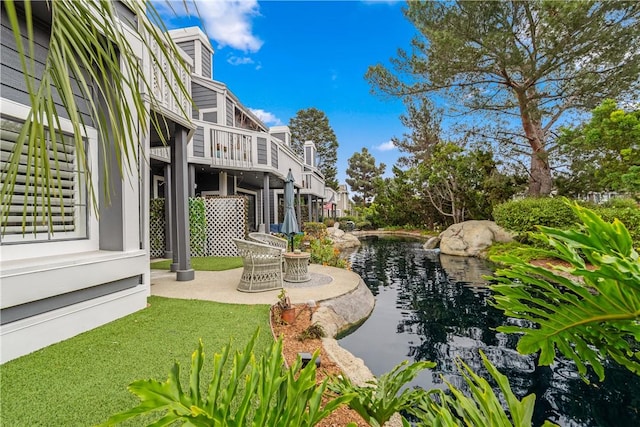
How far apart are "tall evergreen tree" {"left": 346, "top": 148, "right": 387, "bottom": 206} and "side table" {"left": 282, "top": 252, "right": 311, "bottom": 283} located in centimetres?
3235

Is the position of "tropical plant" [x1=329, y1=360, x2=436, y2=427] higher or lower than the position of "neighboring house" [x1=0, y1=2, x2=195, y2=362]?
lower

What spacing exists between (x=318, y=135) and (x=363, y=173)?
729 cm

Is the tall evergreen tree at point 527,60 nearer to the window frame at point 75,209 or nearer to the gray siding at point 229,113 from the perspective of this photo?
the gray siding at point 229,113

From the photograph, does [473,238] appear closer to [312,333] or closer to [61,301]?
[312,333]

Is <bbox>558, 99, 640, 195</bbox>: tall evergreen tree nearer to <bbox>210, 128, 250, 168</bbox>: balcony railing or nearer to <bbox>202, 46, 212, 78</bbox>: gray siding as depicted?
<bbox>210, 128, 250, 168</bbox>: balcony railing

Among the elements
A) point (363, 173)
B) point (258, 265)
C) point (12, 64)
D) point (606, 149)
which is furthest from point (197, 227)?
point (363, 173)

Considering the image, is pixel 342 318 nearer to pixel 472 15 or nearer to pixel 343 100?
pixel 472 15

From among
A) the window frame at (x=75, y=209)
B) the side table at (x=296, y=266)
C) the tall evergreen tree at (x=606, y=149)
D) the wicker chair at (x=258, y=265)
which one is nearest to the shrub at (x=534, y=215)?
the tall evergreen tree at (x=606, y=149)

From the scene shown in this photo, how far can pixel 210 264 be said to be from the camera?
329 inches

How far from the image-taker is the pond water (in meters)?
2.99

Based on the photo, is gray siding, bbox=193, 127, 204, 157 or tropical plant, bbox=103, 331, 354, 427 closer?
tropical plant, bbox=103, 331, 354, 427

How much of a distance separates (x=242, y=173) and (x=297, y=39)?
5455 millimetres

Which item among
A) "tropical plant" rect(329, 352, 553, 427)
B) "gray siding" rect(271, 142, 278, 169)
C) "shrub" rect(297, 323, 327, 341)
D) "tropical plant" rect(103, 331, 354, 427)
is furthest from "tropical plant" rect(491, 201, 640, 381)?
"gray siding" rect(271, 142, 278, 169)

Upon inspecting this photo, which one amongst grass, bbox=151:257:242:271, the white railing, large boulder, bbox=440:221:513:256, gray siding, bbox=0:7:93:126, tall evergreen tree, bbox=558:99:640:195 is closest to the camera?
gray siding, bbox=0:7:93:126
